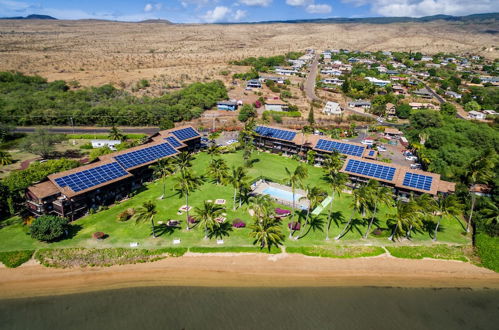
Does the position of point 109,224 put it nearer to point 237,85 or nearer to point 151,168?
point 151,168

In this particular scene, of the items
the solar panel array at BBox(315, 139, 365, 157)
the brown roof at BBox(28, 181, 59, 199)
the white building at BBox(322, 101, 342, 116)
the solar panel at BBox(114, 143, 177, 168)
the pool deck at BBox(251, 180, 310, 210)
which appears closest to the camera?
the brown roof at BBox(28, 181, 59, 199)

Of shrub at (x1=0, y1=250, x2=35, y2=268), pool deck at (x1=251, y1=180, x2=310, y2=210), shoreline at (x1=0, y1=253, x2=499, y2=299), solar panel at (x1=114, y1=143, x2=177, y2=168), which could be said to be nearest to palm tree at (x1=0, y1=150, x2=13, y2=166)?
solar panel at (x1=114, y1=143, x2=177, y2=168)

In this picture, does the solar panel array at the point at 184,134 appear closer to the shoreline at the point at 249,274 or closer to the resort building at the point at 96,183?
the resort building at the point at 96,183

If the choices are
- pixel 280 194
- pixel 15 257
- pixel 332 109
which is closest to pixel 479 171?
pixel 280 194

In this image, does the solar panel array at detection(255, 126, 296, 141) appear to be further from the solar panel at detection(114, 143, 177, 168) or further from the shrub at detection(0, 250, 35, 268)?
the shrub at detection(0, 250, 35, 268)

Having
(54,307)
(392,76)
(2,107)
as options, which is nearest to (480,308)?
(54,307)

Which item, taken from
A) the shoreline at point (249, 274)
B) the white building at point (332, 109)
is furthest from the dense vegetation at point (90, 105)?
the shoreline at point (249, 274)

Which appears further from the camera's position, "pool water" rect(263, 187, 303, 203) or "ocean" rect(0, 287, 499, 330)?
"pool water" rect(263, 187, 303, 203)

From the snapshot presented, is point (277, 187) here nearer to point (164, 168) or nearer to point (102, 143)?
point (164, 168)
